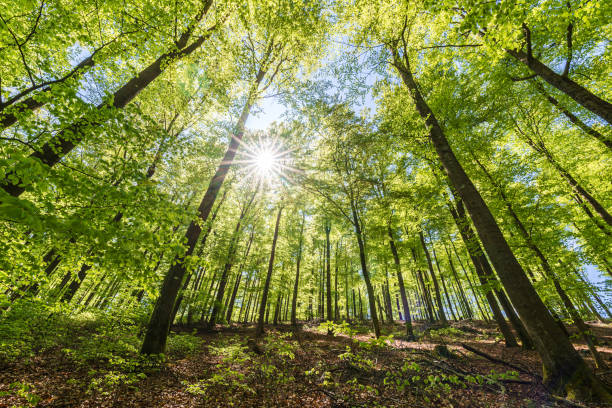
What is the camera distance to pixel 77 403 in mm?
4402

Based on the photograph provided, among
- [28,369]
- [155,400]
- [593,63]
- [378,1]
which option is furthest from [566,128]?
[28,369]

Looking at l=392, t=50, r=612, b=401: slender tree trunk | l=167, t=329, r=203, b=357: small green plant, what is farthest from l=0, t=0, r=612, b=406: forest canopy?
l=167, t=329, r=203, b=357: small green plant

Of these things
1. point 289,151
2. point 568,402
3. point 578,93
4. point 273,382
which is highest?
point 289,151

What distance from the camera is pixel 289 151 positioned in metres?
13.3

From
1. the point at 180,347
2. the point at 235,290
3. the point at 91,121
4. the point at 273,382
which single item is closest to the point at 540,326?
the point at 273,382

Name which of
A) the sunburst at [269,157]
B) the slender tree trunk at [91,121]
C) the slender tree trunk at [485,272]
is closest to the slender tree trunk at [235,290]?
the sunburst at [269,157]

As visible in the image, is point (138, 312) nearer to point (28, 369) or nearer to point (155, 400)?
point (28, 369)

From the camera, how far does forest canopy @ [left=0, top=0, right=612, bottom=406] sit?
11.0 feet

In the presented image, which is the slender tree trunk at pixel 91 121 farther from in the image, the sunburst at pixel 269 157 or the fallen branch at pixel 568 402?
the fallen branch at pixel 568 402

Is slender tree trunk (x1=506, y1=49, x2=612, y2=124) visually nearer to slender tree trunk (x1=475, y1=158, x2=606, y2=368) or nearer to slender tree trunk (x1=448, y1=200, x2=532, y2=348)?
slender tree trunk (x1=475, y1=158, x2=606, y2=368)

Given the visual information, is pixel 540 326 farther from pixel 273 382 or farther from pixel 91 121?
pixel 91 121

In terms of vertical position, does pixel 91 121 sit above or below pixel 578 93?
below

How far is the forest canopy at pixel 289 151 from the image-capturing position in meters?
3.36

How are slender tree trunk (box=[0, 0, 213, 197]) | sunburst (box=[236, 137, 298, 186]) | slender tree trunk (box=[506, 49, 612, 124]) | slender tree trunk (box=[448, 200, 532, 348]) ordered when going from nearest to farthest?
slender tree trunk (box=[0, 0, 213, 197]), slender tree trunk (box=[506, 49, 612, 124]), slender tree trunk (box=[448, 200, 532, 348]), sunburst (box=[236, 137, 298, 186])
